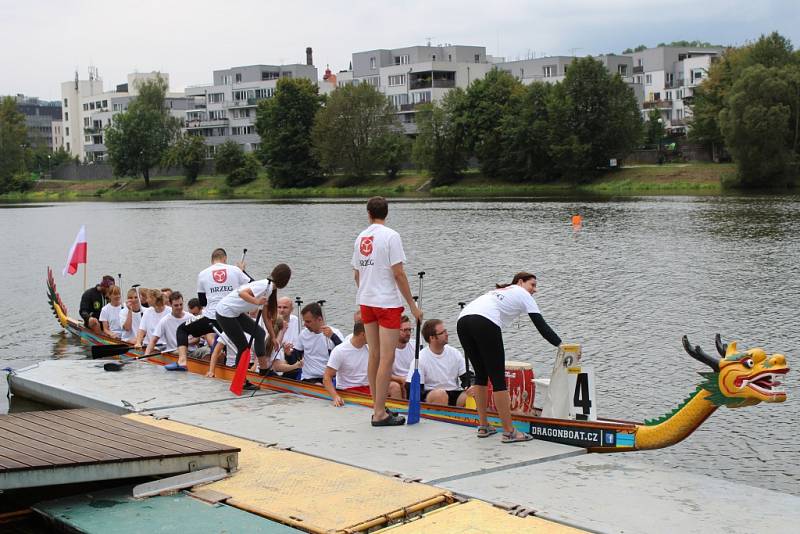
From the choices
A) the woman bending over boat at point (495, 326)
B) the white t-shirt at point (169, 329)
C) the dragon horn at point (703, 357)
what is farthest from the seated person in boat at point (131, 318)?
the dragon horn at point (703, 357)

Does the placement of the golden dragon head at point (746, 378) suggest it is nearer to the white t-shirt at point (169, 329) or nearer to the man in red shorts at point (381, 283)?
the man in red shorts at point (381, 283)

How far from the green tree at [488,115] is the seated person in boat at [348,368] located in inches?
2999

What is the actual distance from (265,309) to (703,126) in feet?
239

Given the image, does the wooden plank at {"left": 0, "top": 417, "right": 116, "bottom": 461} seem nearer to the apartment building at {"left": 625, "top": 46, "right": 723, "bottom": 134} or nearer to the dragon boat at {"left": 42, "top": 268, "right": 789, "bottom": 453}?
the dragon boat at {"left": 42, "top": 268, "right": 789, "bottom": 453}

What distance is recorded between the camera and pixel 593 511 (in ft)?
26.1

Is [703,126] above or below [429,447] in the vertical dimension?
above

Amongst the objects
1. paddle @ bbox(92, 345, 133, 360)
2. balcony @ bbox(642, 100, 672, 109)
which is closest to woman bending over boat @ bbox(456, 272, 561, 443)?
paddle @ bbox(92, 345, 133, 360)

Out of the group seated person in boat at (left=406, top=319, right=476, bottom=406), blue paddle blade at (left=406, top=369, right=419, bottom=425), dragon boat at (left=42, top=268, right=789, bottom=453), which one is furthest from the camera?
seated person in boat at (left=406, top=319, right=476, bottom=406)

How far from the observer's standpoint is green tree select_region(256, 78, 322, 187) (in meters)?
104

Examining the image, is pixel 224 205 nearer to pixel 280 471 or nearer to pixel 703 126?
pixel 703 126

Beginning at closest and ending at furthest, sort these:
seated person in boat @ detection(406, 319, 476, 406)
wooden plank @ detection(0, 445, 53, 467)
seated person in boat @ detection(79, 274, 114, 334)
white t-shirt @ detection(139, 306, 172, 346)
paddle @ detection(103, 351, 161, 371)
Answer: wooden plank @ detection(0, 445, 53, 467), seated person in boat @ detection(406, 319, 476, 406), paddle @ detection(103, 351, 161, 371), white t-shirt @ detection(139, 306, 172, 346), seated person in boat @ detection(79, 274, 114, 334)

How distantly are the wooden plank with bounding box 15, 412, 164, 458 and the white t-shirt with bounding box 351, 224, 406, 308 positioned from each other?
8.87ft

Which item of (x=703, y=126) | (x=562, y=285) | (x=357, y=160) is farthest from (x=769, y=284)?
(x=357, y=160)

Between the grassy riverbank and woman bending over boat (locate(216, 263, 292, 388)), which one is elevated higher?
the grassy riverbank
